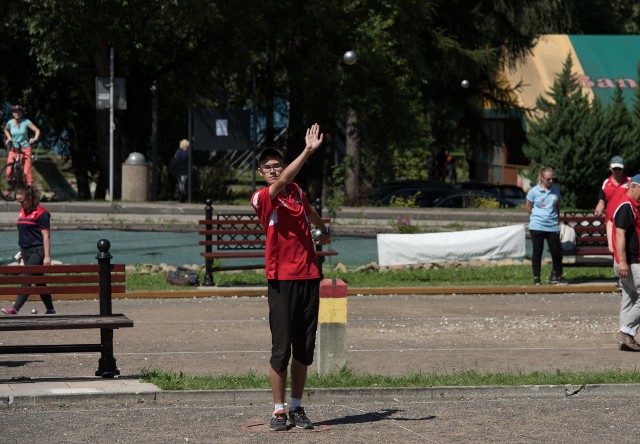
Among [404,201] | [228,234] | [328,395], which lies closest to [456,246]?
[228,234]

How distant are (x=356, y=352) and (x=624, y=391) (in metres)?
3.30

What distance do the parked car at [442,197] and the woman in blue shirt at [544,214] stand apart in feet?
40.4

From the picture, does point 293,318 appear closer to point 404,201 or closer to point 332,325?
point 332,325

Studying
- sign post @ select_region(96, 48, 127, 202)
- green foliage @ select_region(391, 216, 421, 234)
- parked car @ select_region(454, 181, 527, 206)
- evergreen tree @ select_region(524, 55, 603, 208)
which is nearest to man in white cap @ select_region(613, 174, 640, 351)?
green foliage @ select_region(391, 216, 421, 234)

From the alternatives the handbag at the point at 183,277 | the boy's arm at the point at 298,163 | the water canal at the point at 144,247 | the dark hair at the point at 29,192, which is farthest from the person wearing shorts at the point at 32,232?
the water canal at the point at 144,247

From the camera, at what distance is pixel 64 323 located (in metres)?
11.0

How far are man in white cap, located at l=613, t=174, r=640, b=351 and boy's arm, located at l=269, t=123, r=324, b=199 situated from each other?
5259 millimetres

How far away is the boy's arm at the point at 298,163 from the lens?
8.69m

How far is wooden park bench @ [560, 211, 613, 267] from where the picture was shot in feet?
70.0

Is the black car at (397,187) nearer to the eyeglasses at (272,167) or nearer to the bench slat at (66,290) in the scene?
the bench slat at (66,290)

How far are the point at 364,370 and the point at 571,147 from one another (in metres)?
24.2

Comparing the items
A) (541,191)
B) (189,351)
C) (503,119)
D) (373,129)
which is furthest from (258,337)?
(503,119)

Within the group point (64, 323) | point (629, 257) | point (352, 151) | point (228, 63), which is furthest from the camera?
point (352, 151)

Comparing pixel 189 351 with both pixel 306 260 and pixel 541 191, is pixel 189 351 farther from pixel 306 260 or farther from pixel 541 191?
pixel 541 191
